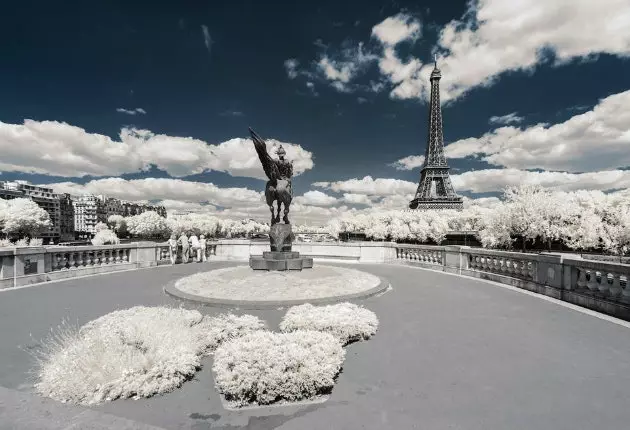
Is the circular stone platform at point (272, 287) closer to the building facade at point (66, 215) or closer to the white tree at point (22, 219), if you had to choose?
the white tree at point (22, 219)

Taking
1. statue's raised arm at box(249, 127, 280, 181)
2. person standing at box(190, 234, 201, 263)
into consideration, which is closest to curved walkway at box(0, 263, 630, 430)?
statue's raised arm at box(249, 127, 280, 181)

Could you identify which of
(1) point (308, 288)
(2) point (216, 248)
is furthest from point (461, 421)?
(2) point (216, 248)

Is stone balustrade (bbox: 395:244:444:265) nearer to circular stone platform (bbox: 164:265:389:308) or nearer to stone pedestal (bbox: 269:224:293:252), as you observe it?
circular stone platform (bbox: 164:265:389:308)

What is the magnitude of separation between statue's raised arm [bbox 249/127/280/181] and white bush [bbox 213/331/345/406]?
930 cm

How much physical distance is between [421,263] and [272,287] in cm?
1149

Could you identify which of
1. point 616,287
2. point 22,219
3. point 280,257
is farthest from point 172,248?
point 22,219

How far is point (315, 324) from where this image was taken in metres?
6.52

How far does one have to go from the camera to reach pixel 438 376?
488 cm

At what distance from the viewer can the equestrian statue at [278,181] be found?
1402cm

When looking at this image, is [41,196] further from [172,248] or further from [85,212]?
[172,248]

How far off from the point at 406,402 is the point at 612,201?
61.1m

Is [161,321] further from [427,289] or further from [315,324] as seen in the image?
[427,289]

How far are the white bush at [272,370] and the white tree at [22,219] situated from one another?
84.1m

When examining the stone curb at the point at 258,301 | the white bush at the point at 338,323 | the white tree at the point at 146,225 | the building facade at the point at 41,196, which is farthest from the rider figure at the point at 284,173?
the building facade at the point at 41,196
